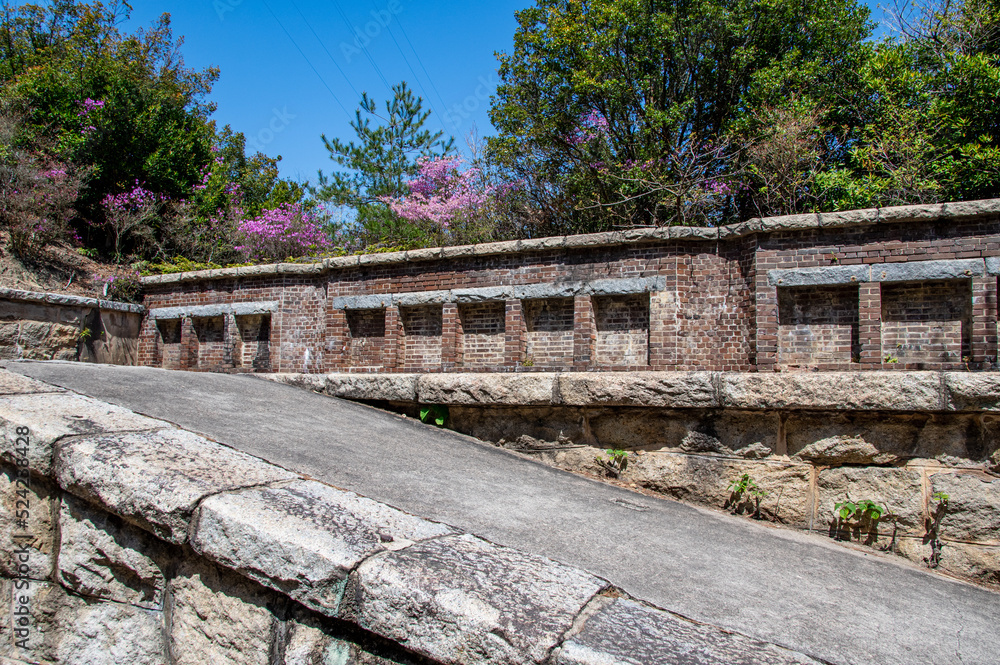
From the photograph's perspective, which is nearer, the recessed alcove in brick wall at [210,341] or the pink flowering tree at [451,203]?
the recessed alcove in brick wall at [210,341]

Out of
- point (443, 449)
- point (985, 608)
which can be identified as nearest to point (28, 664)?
point (443, 449)

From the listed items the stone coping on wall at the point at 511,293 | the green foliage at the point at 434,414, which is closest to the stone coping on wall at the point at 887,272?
the stone coping on wall at the point at 511,293

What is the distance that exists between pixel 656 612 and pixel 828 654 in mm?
667

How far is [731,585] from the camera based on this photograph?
2.88 metres

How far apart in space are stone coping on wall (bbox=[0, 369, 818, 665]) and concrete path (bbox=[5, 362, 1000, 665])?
13.8 inches

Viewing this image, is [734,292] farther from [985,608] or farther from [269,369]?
[269,369]

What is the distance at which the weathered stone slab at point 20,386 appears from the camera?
3.73 meters

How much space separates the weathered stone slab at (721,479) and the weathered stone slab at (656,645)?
2.71 m

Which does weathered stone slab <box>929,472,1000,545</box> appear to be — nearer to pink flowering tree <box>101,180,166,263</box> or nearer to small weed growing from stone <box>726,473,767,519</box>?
small weed growing from stone <box>726,473,767,519</box>

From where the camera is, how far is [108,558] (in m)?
2.92

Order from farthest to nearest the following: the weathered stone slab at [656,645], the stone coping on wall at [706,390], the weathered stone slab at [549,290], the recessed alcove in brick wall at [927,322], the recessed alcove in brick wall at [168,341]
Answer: the recessed alcove in brick wall at [168,341] → the weathered stone slab at [549,290] → the recessed alcove in brick wall at [927,322] → the stone coping on wall at [706,390] → the weathered stone slab at [656,645]

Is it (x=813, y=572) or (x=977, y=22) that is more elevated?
(x=977, y=22)

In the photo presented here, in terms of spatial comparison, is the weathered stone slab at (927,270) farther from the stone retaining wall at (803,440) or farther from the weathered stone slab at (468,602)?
the weathered stone slab at (468,602)

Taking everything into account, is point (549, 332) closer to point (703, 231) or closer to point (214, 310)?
point (703, 231)
